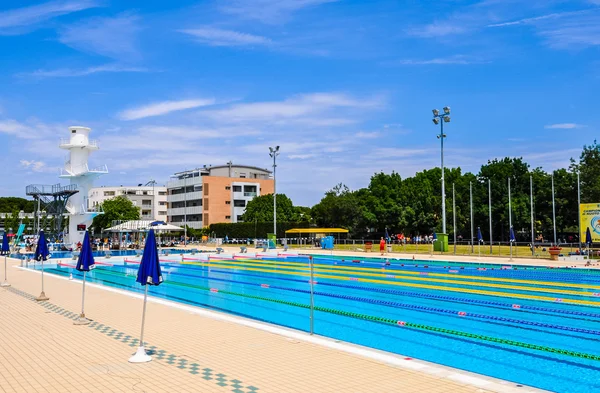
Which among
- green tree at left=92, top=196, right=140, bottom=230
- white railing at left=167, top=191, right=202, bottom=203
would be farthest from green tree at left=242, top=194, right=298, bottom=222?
green tree at left=92, top=196, right=140, bottom=230

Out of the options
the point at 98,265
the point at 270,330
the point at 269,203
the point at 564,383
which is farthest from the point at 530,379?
the point at 269,203

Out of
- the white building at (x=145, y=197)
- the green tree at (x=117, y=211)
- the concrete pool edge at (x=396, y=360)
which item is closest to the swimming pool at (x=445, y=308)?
the concrete pool edge at (x=396, y=360)

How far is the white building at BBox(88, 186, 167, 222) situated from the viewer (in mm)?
89562

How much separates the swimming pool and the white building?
Answer: 68.3 meters

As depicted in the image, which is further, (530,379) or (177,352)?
(177,352)

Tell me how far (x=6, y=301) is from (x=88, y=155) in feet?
116

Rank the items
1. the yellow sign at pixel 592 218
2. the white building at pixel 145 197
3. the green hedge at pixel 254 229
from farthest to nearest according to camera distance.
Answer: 1. the white building at pixel 145 197
2. the green hedge at pixel 254 229
3. the yellow sign at pixel 592 218

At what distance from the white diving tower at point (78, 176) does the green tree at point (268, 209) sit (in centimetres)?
2254

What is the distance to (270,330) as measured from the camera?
8734 millimetres

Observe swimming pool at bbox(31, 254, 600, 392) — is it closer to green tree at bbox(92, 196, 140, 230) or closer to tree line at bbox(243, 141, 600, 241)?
tree line at bbox(243, 141, 600, 241)

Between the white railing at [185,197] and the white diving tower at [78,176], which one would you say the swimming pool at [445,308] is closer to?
the white diving tower at [78,176]

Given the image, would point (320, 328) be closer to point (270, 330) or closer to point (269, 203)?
point (270, 330)

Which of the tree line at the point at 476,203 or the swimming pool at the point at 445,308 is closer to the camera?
the swimming pool at the point at 445,308

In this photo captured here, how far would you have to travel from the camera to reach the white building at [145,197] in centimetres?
8956
